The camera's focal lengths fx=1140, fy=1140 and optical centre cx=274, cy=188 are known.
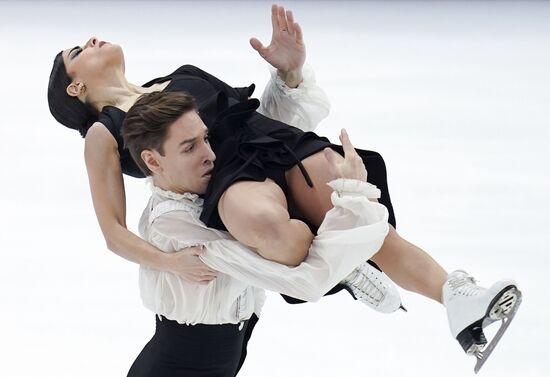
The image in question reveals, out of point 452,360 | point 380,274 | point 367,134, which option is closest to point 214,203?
point 380,274

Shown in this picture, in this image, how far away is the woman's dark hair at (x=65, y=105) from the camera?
3.79 m

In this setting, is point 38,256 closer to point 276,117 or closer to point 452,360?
point 276,117

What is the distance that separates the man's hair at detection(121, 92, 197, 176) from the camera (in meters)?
3.18

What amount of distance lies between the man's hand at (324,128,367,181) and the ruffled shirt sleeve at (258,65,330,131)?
2.33ft

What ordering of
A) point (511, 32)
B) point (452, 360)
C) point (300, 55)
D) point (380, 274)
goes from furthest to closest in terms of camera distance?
point (511, 32)
point (452, 360)
point (300, 55)
point (380, 274)

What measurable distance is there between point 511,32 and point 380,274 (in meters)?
5.77

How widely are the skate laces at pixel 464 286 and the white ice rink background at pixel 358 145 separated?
0.88m

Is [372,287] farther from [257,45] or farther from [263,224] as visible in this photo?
[257,45]

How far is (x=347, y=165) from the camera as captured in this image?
306 cm

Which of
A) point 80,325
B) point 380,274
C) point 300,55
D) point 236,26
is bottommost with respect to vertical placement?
point 80,325

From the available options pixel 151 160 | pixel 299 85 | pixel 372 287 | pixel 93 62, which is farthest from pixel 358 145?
pixel 151 160

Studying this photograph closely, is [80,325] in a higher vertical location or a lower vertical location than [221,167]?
lower

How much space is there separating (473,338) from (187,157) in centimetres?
94

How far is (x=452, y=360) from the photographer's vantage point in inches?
160
